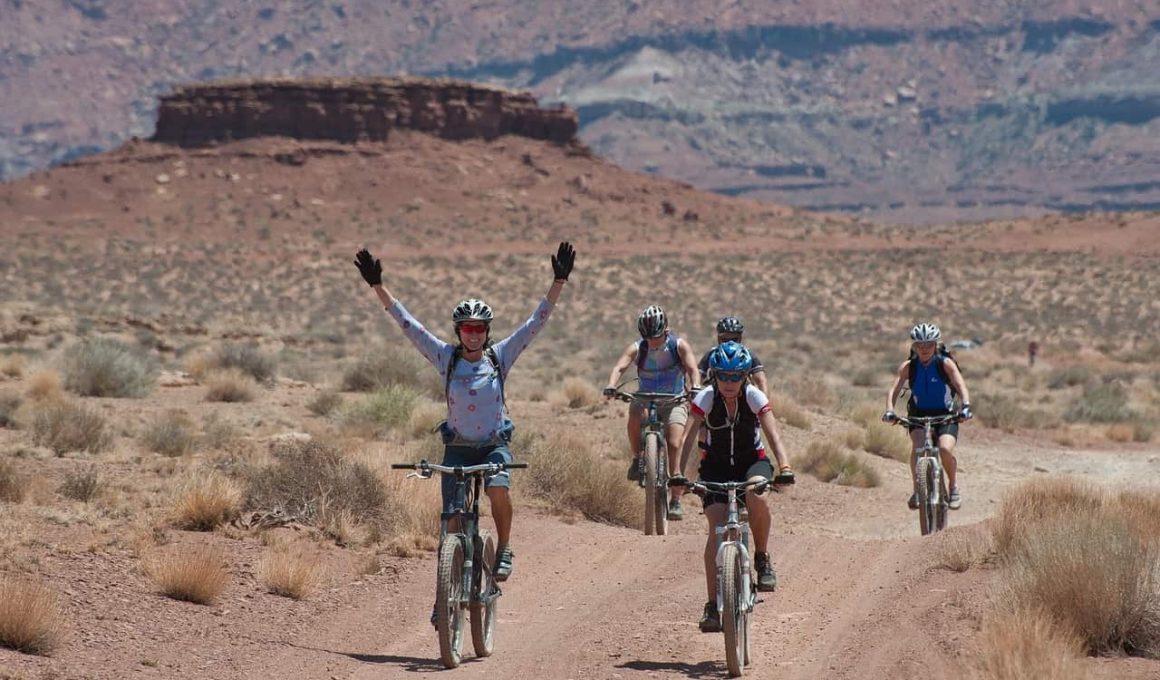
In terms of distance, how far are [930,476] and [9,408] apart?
1084 centimetres

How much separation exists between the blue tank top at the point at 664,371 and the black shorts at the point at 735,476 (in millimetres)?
4637

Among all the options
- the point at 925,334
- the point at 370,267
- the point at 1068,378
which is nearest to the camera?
the point at 370,267

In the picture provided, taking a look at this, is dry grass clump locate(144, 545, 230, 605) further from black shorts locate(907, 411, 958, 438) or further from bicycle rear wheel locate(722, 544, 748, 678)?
black shorts locate(907, 411, 958, 438)

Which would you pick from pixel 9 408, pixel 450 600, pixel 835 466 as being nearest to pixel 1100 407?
pixel 835 466

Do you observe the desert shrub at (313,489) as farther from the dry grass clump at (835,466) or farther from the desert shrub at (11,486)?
the dry grass clump at (835,466)

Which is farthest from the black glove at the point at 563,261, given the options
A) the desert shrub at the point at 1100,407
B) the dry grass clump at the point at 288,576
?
the desert shrub at the point at 1100,407

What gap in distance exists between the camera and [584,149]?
10281 centimetres

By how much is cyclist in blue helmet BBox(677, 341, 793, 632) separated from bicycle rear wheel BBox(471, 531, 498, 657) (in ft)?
4.06

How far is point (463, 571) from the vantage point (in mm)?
9250

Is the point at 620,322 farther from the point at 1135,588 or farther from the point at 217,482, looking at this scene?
the point at 1135,588

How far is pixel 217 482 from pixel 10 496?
65.6 inches

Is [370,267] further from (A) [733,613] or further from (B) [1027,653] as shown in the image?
(B) [1027,653]

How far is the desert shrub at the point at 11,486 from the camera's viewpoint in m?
13.0

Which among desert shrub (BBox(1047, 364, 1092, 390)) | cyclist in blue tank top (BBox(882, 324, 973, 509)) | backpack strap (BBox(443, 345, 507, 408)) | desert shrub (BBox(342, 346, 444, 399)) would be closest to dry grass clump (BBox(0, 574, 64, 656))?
backpack strap (BBox(443, 345, 507, 408))
